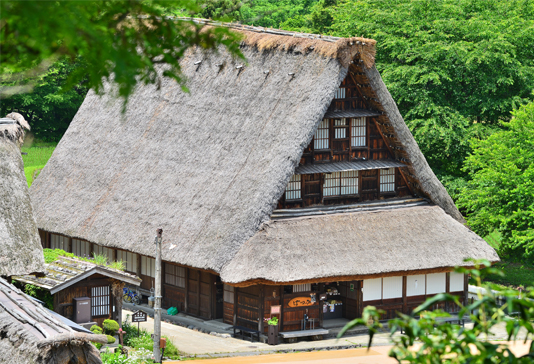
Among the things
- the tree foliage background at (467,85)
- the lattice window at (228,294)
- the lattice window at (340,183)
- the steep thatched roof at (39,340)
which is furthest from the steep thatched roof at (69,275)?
the lattice window at (340,183)

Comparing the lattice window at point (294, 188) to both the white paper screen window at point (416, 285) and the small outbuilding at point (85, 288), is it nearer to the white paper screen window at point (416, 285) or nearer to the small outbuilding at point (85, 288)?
the white paper screen window at point (416, 285)

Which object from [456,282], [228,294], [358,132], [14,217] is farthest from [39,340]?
[456,282]

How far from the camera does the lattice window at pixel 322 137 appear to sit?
29.1m

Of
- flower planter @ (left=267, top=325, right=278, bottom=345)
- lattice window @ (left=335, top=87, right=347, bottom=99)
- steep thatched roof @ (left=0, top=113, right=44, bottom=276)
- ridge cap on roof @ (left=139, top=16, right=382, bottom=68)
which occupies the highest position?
ridge cap on roof @ (left=139, top=16, right=382, bottom=68)

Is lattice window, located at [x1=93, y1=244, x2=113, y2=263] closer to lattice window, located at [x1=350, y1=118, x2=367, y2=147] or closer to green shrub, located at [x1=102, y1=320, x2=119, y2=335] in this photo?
green shrub, located at [x1=102, y1=320, x2=119, y2=335]

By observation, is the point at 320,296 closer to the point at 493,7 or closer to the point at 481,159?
the point at 481,159

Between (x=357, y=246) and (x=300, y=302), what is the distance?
102 inches

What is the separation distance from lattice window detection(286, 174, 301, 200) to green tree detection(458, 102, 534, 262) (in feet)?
25.9

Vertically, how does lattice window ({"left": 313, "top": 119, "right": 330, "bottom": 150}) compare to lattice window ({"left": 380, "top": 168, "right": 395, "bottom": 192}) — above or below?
above

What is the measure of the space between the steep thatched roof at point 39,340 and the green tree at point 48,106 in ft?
137

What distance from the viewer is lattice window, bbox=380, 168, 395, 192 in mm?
30719

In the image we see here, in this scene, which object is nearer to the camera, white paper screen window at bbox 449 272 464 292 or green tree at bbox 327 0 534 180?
white paper screen window at bbox 449 272 464 292

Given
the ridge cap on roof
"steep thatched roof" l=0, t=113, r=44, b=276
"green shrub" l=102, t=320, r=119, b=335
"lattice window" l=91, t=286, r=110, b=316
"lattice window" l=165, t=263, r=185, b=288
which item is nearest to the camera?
"steep thatched roof" l=0, t=113, r=44, b=276

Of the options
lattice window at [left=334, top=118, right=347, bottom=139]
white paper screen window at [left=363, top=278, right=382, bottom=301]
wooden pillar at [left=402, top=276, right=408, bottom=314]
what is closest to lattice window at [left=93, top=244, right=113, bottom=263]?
lattice window at [left=334, top=118, right=347, bottom=139]
